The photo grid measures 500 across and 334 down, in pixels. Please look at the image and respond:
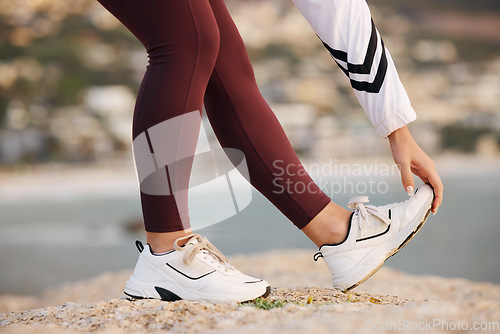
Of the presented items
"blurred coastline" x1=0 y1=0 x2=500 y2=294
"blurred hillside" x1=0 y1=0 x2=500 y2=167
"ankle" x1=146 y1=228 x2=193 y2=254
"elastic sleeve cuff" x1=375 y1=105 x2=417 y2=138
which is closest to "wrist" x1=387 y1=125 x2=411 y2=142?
"elastic sleeve cuff" x1=375 y1=105 x2=417 y2=138

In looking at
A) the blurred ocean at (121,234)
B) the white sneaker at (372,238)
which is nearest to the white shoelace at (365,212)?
the white sneaker at (372,238)

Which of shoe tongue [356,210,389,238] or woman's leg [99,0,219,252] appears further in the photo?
shoe tongue [356,210,389,238]

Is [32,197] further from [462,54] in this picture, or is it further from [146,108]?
[462,54]

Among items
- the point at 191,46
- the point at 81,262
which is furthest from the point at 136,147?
the point at 81,262

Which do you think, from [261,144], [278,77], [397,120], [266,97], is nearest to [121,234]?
[261,144]

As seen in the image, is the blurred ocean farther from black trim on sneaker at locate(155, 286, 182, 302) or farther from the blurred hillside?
the blurred hillside

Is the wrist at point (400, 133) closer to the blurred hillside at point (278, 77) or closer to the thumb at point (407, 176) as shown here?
the thumb at point (407, 176)

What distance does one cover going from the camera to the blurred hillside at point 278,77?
14.1 meters

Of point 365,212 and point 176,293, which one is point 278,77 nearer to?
point 365,212

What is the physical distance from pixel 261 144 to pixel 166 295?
28cm

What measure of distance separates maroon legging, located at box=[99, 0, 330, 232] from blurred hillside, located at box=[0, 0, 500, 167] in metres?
12.5

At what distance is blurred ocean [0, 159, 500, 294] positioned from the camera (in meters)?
5.01

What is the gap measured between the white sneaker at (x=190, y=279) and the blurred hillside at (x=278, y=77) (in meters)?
12.6

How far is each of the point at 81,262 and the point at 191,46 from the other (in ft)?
16.8
